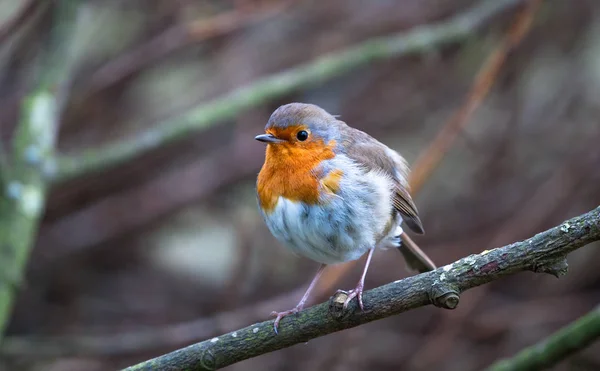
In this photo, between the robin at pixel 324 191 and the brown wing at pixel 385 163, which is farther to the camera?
the brown wing at pixel 385 163

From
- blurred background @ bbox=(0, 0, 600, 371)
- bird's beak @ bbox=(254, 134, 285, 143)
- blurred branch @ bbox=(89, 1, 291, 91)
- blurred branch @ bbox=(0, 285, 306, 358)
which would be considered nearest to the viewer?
bird's beak @ bbox=(254, 134, 285, 143)

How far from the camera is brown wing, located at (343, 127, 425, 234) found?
3443mm

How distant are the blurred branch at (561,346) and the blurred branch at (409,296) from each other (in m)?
0.48

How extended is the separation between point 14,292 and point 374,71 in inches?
127

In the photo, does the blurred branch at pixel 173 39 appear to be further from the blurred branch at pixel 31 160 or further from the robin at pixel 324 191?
the robin at pixel 324 191

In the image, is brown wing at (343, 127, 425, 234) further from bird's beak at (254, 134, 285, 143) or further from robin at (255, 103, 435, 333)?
bird's beak at (254, 134, 285, 143)

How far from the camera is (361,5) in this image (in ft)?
20.1

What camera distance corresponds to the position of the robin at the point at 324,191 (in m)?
3.14

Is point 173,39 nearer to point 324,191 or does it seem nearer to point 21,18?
point 21,18

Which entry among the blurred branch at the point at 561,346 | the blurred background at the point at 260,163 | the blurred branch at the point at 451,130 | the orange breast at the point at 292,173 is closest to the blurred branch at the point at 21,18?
the blurred background at the point at 260,163

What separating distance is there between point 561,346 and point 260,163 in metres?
3.33

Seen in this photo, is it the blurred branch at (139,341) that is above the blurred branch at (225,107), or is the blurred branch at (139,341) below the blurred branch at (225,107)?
below

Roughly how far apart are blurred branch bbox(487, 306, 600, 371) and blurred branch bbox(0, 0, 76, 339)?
92.9 inches

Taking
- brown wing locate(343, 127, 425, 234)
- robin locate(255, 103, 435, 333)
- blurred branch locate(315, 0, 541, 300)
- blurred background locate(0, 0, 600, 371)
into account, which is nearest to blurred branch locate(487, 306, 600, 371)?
robin locate(255, 103, 435, 333)
